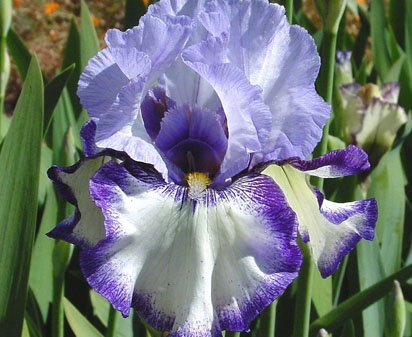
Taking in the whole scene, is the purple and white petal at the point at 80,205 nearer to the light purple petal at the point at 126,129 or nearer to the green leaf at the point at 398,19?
the light purple petal at the point at 126,129

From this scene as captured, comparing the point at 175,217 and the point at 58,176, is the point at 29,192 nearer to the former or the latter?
the point at 58,176

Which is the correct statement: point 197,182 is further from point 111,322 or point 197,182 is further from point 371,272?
point 371,272

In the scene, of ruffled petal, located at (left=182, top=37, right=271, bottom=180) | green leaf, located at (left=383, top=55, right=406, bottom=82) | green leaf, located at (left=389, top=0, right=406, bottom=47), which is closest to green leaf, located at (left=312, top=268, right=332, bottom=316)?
ruffled petal, located at (left=182, top=37, right=271, bottom=180)

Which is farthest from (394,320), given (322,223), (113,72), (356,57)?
(356,57)

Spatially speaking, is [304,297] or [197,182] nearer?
[197,182]

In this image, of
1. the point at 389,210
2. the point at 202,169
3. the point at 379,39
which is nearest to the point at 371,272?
the point at 389,210

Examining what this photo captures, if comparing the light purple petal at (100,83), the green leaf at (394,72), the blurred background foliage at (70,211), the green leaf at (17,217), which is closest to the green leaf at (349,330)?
the blurred background foliage at (70,211)
